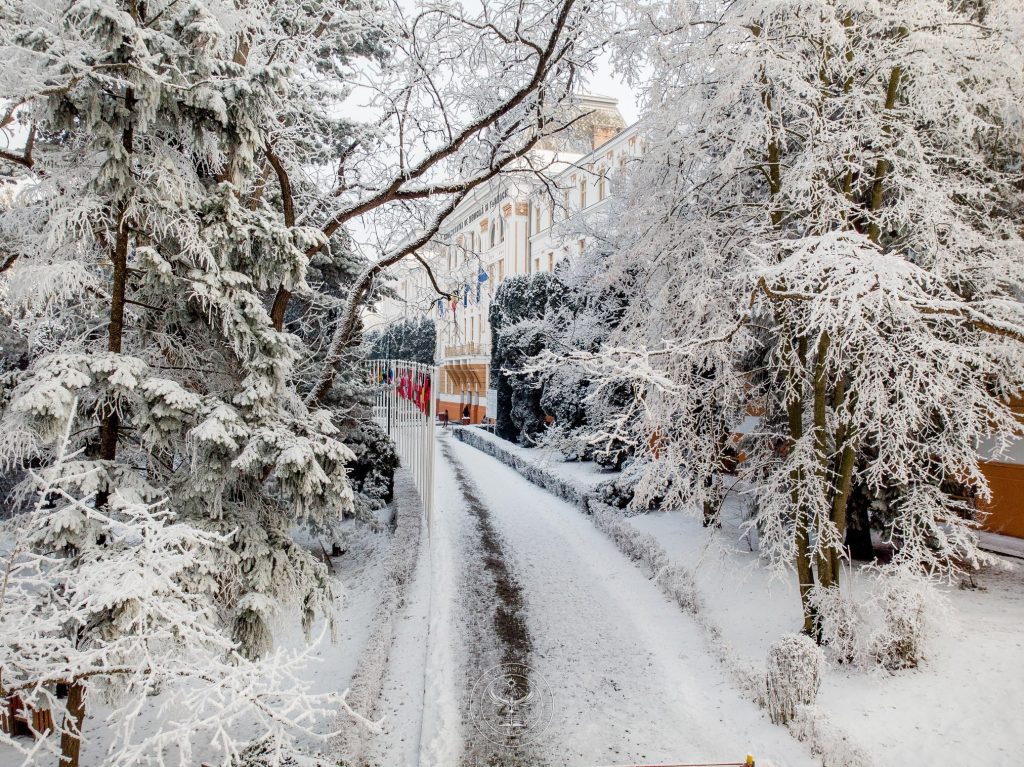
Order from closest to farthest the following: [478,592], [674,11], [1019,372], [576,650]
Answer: [1019,372]
[576,650]
[674,11]
[478,592]

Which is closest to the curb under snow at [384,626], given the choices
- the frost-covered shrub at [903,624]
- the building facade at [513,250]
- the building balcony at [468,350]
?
the building facade at [513,250]

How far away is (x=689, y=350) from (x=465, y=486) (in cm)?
1134

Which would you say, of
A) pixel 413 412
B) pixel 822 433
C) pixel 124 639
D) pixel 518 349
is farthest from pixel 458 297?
pixel 518 349

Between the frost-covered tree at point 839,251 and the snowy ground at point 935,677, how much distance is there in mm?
755

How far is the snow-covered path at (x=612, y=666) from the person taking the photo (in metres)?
5.71

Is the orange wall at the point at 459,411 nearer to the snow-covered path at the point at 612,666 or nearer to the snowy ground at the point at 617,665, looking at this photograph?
the snow-covered path at the point at 612,666

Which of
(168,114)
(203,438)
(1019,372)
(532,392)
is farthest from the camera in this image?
(532,392)

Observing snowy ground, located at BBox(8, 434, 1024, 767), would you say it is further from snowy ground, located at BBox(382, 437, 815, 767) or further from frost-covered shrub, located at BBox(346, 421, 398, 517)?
frost-covered shrub, located at BBox(346, 421, 398, 517)

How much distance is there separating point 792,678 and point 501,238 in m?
→ 36.9

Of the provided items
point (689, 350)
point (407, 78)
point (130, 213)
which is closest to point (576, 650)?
point (689, 350)

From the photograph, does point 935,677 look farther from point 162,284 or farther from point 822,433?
point 162,284

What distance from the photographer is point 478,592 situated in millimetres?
9273

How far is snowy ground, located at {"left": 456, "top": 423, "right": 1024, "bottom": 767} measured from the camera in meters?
5.27

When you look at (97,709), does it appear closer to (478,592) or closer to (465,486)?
(478,592)
